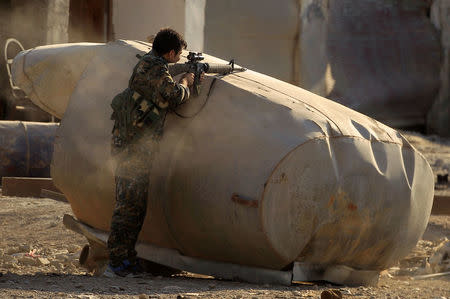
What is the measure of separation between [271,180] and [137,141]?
0.79 metres

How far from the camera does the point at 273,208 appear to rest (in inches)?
158

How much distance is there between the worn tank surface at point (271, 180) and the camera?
405 cm

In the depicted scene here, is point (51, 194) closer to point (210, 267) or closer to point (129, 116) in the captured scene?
point (129, 116)

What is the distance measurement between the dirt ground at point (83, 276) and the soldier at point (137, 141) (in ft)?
0.69

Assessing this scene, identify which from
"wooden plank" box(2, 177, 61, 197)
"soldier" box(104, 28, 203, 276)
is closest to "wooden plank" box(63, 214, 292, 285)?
"soldier" box(104, 28, 203, 276)

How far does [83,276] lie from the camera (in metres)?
4.31

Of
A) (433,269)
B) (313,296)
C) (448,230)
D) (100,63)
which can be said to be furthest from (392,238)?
(448,230)

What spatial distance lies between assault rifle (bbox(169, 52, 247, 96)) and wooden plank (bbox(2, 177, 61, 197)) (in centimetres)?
366

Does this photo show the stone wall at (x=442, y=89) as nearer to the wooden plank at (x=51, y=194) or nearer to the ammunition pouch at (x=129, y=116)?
the wooden plank at (x=51, y=194)

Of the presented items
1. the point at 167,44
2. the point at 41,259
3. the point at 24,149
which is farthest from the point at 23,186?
the point at 167,44

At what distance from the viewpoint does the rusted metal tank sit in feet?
27.7

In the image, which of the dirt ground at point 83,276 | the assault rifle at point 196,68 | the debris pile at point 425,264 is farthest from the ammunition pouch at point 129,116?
the debris pile at point 425,264

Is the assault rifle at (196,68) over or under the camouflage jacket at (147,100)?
over

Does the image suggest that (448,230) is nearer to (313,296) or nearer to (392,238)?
(392,238)
